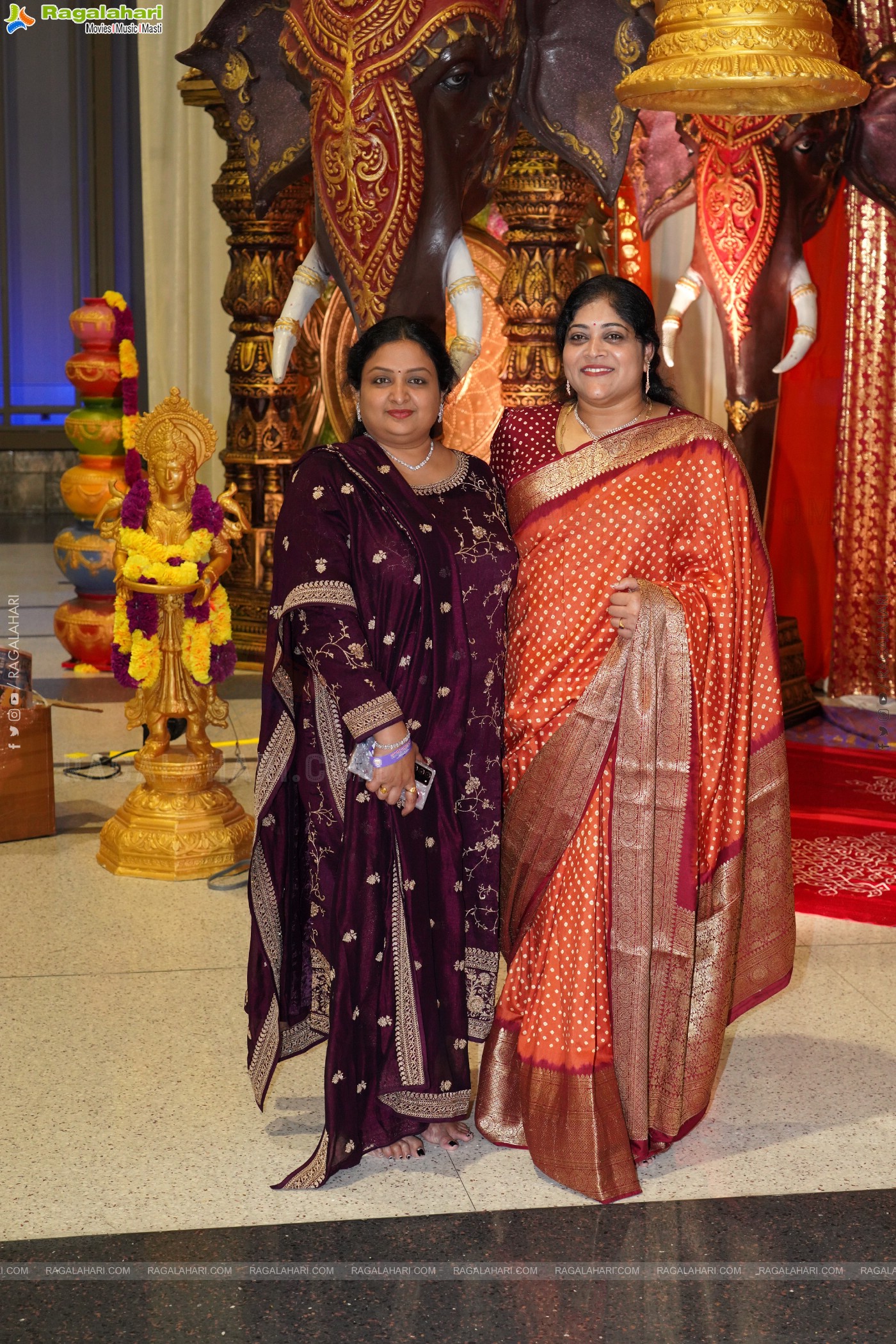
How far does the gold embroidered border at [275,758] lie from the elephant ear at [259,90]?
1.94 metres

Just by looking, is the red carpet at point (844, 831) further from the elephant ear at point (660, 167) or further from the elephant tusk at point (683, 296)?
the elephant ear at point (660, 167)

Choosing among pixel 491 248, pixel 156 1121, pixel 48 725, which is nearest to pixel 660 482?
pixel 156 1121

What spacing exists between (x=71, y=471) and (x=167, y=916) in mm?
2816

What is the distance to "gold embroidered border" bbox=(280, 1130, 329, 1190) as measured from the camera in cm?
251

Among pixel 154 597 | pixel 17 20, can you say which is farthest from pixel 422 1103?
pixel 17 20

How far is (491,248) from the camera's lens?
19.8 ft

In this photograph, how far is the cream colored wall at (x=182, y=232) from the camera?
7598 millimetres

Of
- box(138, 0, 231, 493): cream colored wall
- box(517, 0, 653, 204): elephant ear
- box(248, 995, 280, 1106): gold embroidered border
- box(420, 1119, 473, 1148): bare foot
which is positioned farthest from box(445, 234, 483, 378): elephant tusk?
box(138, 0, 231, 493): cream colored wall

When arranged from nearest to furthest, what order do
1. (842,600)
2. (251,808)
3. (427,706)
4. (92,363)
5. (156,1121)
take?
1. (427,706)
2. (156,1121)
3. (251,808)
4. (842,600)
5. (92,363)

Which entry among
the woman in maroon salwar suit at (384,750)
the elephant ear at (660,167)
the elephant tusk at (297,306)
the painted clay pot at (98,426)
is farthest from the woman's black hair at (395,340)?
the painted clay pot at (98,426)

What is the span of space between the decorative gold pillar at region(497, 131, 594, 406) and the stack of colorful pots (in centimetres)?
143

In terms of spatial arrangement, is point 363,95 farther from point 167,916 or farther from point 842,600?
point 842,600

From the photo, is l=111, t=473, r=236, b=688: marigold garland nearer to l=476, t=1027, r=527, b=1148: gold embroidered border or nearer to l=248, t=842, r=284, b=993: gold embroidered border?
l=248, t=842, r=284, b=993: gold embroidered border

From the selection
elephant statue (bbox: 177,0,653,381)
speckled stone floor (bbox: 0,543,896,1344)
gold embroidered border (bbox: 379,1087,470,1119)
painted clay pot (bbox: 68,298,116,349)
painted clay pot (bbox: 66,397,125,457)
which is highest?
elephant statue (bbox: 177,0,653,381)
